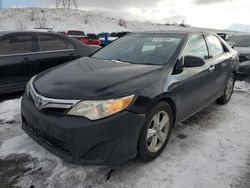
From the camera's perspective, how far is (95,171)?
2961 mm

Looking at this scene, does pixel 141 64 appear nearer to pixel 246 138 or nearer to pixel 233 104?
pixel 246 138

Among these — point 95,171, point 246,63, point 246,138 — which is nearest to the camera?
point 95,171

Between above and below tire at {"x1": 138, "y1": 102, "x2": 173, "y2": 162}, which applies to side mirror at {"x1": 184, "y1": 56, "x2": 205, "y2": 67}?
above

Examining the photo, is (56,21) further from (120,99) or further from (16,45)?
(120,99)

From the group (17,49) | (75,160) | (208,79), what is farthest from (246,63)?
(75,160)

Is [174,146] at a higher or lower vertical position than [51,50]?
lower

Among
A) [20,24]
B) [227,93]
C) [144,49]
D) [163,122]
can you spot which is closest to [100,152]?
[163,122]

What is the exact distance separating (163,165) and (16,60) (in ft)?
12.4

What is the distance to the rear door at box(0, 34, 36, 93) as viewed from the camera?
17.3 feet

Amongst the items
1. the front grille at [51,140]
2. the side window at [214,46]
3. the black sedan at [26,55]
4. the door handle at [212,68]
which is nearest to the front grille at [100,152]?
the front grille at [51,140]

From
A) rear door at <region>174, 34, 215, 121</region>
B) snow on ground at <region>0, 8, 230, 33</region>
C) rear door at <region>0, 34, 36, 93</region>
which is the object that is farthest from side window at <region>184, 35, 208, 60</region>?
snow on ground at <region>0, 8, 230, 33</region>

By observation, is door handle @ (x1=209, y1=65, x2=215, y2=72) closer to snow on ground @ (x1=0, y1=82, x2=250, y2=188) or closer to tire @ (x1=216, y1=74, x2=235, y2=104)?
snow on ground @ (x1=0, y1=82, x2=250, y2=188)

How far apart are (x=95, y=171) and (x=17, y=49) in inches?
142

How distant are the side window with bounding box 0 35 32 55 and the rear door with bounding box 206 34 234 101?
11.8ft
